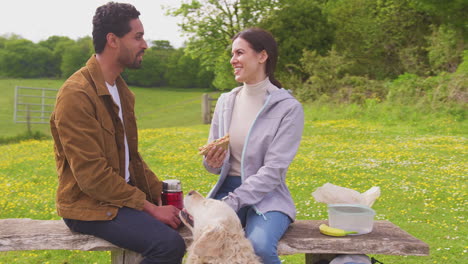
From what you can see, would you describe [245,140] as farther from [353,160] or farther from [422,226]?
[353,160]

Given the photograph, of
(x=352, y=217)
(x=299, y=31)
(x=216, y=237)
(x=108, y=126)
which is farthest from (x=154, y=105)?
(x=216, y=237)

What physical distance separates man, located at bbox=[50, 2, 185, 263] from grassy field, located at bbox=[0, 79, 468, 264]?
2.61 meters

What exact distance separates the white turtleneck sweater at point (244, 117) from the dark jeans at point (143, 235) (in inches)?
36.0

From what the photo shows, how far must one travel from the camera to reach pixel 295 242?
3426mm

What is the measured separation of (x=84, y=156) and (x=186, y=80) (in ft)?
162

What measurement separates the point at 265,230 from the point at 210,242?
1.85 feet

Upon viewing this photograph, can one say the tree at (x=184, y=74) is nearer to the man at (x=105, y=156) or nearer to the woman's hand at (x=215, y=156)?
the woman's hand at (x=215, y=156)

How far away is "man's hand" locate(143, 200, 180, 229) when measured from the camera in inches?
133

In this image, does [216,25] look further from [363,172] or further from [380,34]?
[363,172]

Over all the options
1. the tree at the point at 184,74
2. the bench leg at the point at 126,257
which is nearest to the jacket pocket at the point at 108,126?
the bench leg at the point at 126,257

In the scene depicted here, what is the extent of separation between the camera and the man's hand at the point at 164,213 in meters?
3.38

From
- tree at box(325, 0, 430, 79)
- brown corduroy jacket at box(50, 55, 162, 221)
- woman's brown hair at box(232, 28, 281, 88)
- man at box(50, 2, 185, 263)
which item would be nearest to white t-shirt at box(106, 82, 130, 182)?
man at box(50, 2, 185, 263)

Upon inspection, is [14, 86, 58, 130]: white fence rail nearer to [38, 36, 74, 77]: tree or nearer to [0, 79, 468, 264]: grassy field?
[0, 79, 468, 264]: grassy field

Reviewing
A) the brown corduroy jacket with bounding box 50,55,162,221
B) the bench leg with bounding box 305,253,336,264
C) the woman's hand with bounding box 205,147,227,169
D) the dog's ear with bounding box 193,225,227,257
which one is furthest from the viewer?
the bench leg with bounding box 305,253,336,264
